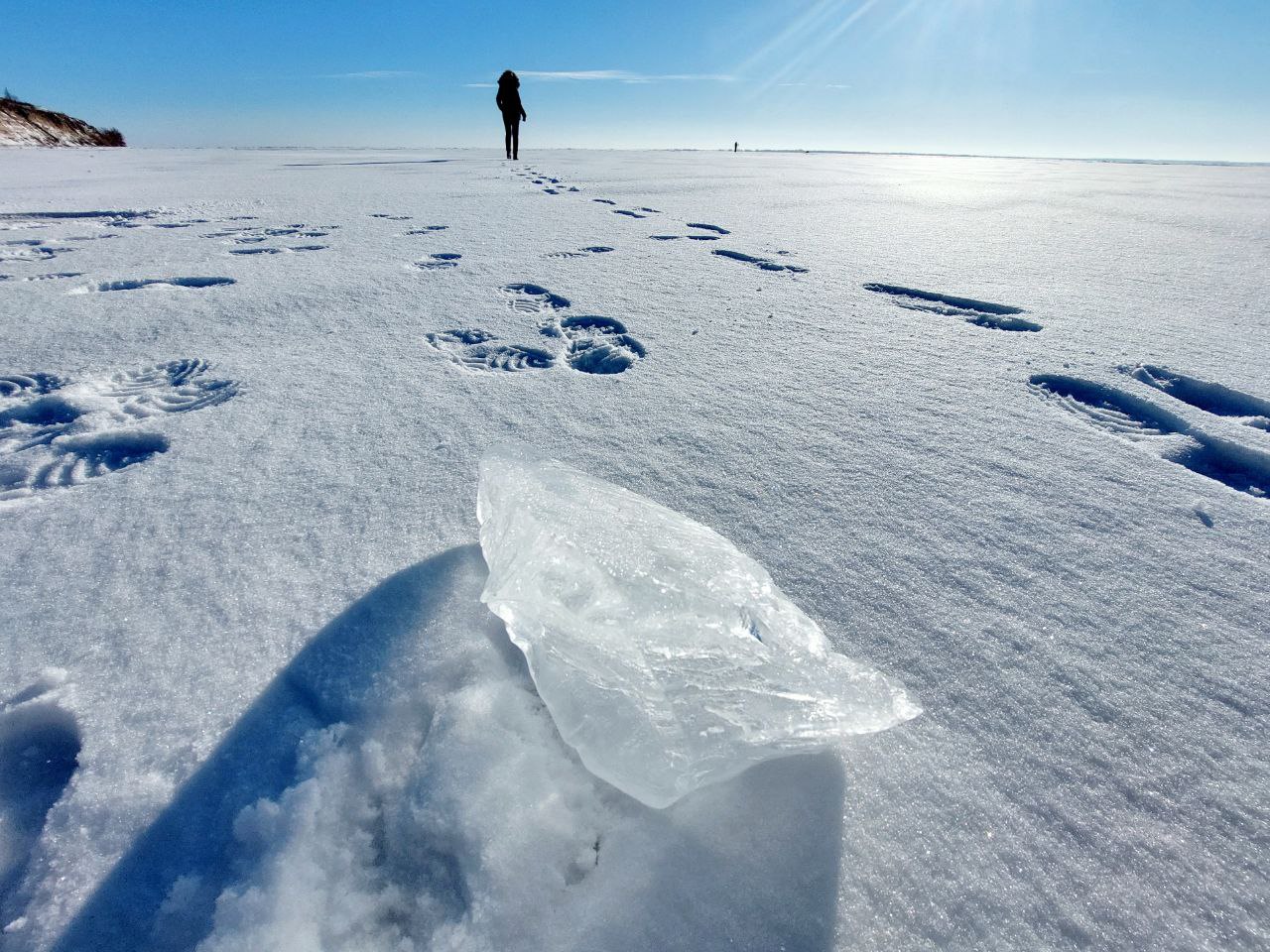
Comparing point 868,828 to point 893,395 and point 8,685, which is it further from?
point 893,395

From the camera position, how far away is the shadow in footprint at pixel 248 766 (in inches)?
20.0

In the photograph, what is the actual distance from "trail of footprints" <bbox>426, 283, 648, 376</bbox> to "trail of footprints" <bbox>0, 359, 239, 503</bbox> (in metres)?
0.56

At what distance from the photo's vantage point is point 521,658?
735 mm

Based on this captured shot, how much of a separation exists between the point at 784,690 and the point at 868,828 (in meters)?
0.14

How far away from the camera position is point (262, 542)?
910 millimetres

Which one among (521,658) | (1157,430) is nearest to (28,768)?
(521,658)

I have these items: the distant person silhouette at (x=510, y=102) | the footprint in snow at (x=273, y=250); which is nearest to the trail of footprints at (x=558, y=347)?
the footprint in snow at (x=273, y=250)

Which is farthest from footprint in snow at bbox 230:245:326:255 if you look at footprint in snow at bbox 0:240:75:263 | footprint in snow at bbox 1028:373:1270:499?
footprint in snow at bbox 1028:373:1270:499

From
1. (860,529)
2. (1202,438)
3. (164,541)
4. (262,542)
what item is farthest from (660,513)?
(1202,438)

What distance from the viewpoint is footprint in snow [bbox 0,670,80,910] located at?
567 mm

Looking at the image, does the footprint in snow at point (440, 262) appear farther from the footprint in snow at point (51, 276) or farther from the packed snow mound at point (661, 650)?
the packed snow mound at point (661, 650)

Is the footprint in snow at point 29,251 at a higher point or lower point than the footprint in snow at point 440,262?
lower

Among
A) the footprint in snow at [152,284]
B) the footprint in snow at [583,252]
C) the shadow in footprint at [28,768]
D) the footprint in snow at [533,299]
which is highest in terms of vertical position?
the footprint in snow at [583,252]

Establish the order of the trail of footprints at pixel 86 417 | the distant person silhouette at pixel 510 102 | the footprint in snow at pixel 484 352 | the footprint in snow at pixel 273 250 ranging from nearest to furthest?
1. the trail of footprints at pixel 86 417
2. the footprint in snow at pixel 484 352
3. the footprint in snow at pixel 273 250
4. the distant person silhouette at pixel 510 102
